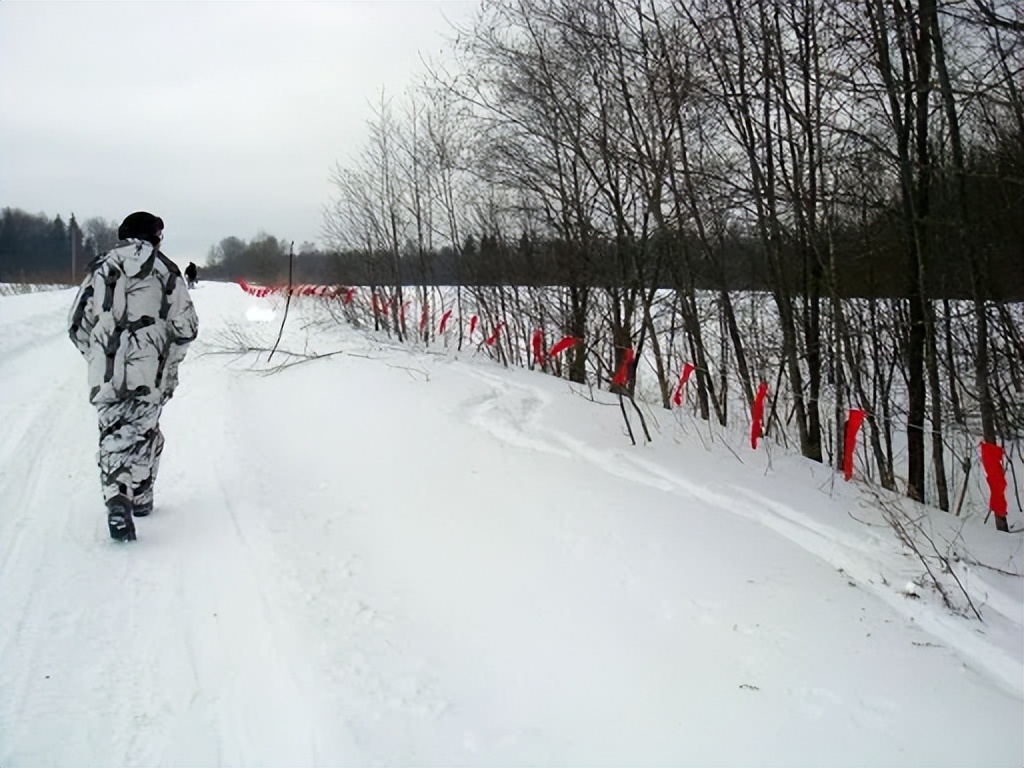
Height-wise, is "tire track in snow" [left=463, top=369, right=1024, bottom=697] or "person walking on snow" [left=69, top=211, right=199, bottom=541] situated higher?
"person walking on snow" [left=69, top=211, right=199, bottom=541]

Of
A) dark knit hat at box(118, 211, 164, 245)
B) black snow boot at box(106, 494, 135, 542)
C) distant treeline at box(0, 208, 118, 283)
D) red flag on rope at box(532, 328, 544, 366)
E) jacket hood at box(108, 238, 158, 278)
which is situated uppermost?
distant treeline at box(0, 208, 118, 283)

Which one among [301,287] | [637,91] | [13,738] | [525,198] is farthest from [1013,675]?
[301,287]

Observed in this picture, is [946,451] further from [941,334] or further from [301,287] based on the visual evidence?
[301,287]

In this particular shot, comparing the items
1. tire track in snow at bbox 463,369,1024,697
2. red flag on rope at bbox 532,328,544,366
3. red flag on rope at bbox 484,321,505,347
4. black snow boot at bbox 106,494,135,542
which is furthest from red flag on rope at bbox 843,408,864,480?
red flag on rope at bbox 484,321,505,347

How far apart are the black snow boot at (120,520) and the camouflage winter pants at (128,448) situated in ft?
0.21

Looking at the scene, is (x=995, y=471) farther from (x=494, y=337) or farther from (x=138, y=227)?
(x=494, y=337)

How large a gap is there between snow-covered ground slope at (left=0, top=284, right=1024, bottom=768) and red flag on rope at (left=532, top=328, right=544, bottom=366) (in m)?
7.13

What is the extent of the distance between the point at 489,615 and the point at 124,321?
9.68 feet

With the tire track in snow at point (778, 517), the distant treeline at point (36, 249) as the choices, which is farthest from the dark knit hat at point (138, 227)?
the distant treeline at point (36, 249)

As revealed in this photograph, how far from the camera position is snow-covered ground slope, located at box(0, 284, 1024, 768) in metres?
2.62

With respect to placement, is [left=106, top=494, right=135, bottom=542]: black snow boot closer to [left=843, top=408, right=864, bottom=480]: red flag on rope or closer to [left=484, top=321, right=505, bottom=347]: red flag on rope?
[left=843, top=408, right=864, bottom=480]: red flag on rope

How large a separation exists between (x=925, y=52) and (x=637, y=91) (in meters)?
3.28

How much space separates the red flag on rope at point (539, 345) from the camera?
43.9 feet

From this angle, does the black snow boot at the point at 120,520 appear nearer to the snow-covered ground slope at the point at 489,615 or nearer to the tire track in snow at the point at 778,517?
the snow-covered ground slope at the point at 489,615
